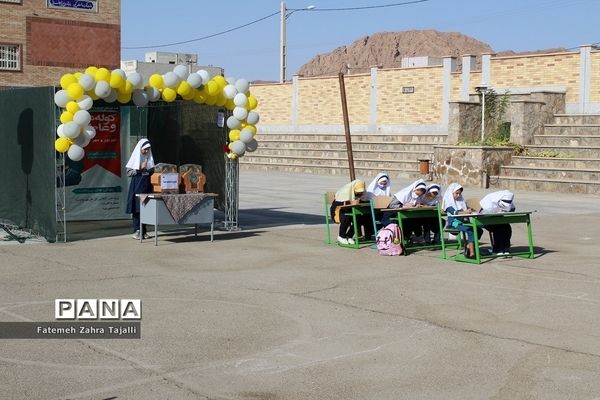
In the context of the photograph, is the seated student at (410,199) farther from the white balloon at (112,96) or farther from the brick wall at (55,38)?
the brick wall at (55,38)

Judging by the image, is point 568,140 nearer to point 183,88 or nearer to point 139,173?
point 183,88

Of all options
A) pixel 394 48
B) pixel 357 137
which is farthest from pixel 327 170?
pixel 394 48

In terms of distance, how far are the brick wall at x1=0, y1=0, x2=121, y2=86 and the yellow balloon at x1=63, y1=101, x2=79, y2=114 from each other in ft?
75.9

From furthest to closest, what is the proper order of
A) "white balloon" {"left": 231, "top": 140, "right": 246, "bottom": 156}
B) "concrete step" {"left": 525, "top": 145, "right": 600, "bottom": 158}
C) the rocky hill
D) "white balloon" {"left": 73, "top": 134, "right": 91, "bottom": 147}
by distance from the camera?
the rocky hill
"concrete step" {"left": 525, "top": 145, "right": 600, "bottom": 158}
"white balloon" {"left": 231, "top": 140, "right": 246, "bottom": 156}
"white balloon" {"left": 73, "top": 134, "right": 91, "bottom": 147}

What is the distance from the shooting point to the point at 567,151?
2992cm

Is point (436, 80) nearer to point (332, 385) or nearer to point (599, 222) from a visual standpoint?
point (599, 222)

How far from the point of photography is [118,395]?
6.50 m

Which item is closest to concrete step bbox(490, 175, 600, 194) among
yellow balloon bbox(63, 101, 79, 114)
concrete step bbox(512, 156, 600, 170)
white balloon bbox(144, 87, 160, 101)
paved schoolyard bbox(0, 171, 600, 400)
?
concrete step bbox(512, 156, 600, 170)

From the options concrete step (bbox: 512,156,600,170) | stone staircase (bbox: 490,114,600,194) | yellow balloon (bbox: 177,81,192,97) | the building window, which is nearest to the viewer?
yellow balloon (bbox: 177,81,192,97)

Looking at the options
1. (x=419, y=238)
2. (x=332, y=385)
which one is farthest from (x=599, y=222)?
(x=332, y=385)

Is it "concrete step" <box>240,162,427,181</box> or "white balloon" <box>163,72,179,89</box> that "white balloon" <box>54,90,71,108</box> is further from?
"concrete step" <box>240,162,427,181</box>

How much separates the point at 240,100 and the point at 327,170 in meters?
20.6

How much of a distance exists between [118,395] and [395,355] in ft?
8.16

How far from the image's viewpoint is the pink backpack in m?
13.9
